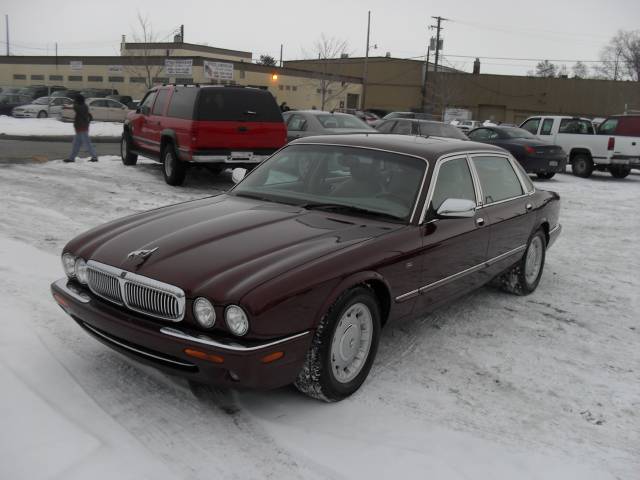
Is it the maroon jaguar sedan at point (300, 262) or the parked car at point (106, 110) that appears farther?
the parked car at point (106, 110)

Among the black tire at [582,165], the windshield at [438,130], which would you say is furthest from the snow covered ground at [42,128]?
the black tire at [582,165]

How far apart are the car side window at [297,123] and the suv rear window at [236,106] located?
255 cm

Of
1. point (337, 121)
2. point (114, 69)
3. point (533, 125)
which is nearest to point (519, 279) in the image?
point (337, 121)

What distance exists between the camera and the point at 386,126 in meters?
17.5

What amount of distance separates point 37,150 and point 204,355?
16.0 m

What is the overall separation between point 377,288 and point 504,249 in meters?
2.05

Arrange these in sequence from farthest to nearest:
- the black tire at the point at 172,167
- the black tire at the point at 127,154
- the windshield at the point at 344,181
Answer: the black tire at the point at 127,154 < the black tire at the point at 172,167 < the windshield at the point at 344,181

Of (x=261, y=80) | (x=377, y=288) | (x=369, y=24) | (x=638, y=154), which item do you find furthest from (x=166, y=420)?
(x=369, y=24)

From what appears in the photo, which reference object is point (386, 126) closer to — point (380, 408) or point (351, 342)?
point (351, 342)

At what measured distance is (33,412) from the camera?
135 inches

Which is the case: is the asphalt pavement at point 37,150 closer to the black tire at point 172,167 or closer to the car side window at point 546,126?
the black tire at point 172,167

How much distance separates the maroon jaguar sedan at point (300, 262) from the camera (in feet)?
10.9

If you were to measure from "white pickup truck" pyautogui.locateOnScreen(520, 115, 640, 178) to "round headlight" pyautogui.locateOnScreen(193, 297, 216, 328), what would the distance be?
674 inches

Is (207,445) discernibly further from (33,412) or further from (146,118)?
(146,118)
